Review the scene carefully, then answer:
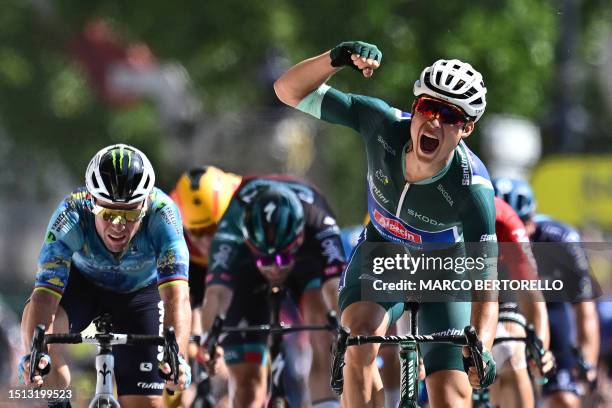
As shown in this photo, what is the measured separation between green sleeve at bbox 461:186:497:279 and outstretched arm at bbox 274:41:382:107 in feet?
2.96

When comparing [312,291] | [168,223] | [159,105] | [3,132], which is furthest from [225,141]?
[168,223]

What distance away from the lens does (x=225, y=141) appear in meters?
25.0

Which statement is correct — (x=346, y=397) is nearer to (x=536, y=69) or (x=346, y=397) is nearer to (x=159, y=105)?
(x=536, y=69)

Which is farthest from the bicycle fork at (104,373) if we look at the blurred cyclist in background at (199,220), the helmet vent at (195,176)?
the helmet vent at (195,176)

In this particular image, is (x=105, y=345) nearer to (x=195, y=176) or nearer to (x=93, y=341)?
(x=93, y=341)

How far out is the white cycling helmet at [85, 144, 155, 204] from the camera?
870cm

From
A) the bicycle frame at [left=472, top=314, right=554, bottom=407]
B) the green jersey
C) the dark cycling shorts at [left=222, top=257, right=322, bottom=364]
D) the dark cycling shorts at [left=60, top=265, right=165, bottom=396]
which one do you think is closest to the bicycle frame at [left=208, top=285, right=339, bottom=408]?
the dark cycling shorts at [left=222, top=257, right=322, bottom=364]

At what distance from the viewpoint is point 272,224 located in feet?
35.6

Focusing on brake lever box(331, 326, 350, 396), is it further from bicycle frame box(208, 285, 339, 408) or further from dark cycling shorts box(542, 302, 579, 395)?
dark cycling shorts box(542, 302, 579, 395)

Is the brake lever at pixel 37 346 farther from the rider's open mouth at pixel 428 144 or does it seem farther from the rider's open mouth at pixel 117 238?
the rider's open mouth at pixel 428 144

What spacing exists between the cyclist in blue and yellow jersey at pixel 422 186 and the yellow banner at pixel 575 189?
1368cm

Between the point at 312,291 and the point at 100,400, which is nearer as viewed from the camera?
the point at 100,400

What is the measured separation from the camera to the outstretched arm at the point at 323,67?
844cm

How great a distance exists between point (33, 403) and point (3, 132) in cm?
1920
